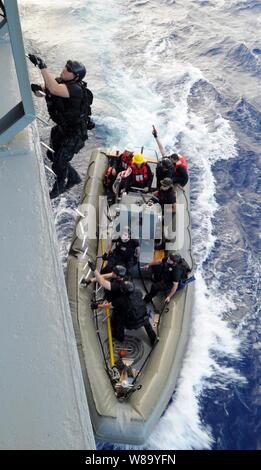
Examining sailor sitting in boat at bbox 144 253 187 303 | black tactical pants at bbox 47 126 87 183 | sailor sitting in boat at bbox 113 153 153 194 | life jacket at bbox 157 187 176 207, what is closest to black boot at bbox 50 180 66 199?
black tactical pants at bbox 47 126 87 183

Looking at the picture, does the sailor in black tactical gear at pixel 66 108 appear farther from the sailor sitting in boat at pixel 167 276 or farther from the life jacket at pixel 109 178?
the sailor sitting in boat at pixel 167 276

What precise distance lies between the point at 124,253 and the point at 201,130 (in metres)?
6.77

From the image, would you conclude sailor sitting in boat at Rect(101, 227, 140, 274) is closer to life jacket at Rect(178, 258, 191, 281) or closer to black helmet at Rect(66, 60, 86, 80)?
life jacket at Rect(178, 258, 191, 281)

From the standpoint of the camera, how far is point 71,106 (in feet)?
20.4

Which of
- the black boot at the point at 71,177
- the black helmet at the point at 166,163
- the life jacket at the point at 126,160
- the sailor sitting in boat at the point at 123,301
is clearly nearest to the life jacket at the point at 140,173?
the black helmet at the point at 166,163

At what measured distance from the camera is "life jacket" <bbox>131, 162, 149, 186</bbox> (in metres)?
7.99

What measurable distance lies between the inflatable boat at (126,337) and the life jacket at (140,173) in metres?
0.20

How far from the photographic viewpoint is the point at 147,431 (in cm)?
577

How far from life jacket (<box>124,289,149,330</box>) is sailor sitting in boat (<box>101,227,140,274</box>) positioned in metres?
0.78

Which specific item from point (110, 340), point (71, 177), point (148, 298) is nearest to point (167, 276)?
point (148, 298)

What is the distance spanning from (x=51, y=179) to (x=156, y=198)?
256cm

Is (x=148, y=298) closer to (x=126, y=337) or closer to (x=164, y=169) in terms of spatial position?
(x=126, y=337)

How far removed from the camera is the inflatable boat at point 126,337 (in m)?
5.74
